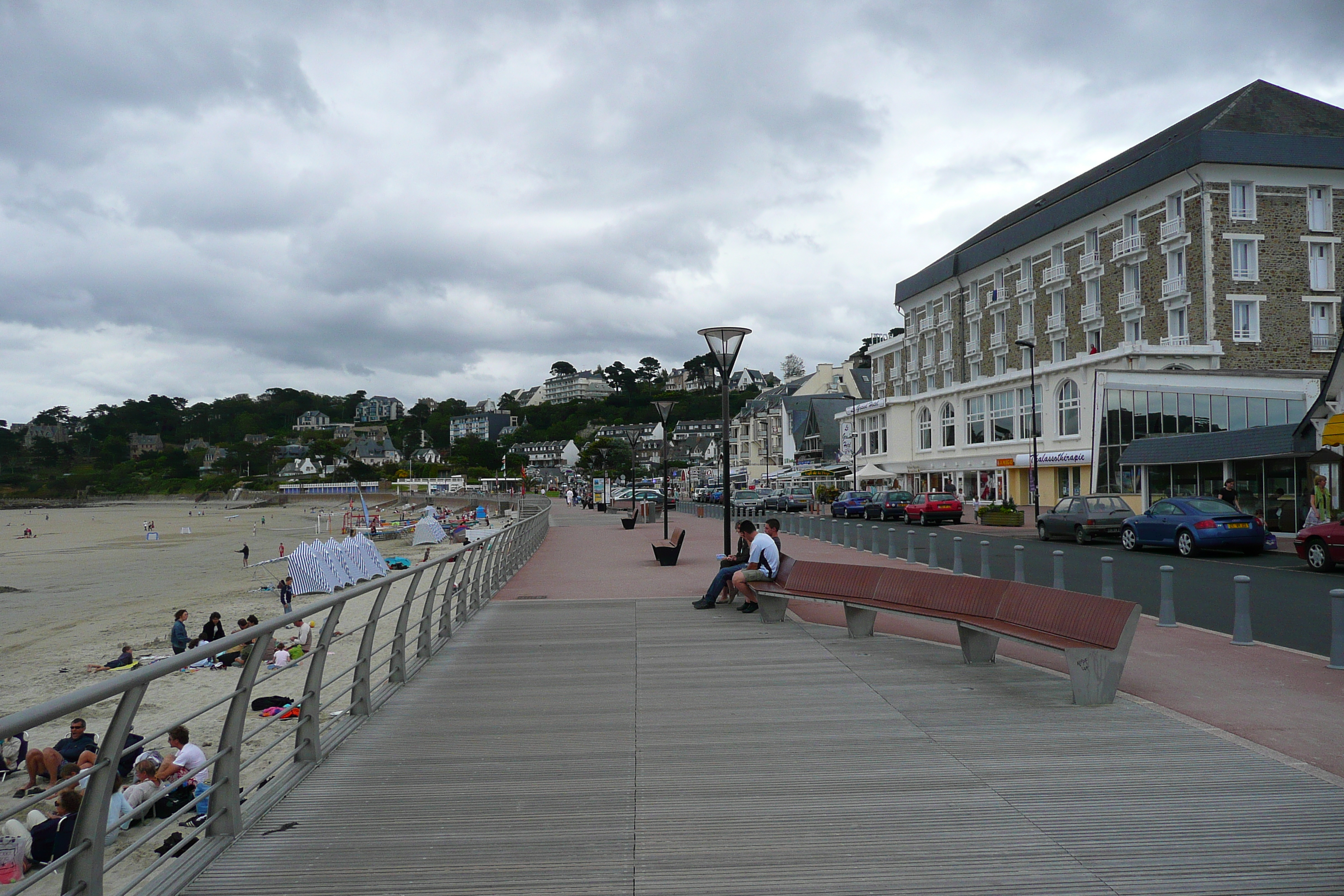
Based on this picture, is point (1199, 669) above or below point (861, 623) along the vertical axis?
below

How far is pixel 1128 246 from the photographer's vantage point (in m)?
49.7

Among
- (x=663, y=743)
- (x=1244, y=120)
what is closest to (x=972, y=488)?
(x=1244, y=120)

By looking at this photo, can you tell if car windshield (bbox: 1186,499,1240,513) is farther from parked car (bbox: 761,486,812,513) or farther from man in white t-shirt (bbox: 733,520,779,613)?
parked car (bbox: 761,486,812,513)

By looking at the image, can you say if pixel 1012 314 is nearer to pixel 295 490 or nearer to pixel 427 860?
pixel 427 860

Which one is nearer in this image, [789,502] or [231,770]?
[231,770]

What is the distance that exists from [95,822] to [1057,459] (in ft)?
157

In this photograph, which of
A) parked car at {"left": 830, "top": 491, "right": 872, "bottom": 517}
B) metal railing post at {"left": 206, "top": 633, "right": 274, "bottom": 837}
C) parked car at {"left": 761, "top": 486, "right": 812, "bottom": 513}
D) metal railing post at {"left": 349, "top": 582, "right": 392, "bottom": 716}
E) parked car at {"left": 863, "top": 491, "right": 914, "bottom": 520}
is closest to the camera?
metal railing post at {"left": 206, "top": 633, "right": 274, "bottom": 837}

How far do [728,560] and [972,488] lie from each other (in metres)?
47.9

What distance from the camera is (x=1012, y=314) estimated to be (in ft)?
203

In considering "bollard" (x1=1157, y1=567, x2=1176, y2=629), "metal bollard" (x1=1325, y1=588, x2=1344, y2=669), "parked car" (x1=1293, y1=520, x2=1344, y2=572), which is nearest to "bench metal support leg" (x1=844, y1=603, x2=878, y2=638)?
"bollard" (x1=1157, y1=567, x2=1176, y2=629)

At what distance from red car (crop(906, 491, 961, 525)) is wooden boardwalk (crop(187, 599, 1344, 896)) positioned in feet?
95.7

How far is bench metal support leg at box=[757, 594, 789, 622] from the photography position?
10961mm

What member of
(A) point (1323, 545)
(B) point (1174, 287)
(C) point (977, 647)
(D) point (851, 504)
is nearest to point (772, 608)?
(C) point (977, 647)

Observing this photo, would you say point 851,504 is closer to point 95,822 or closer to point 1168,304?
point 1168,304
